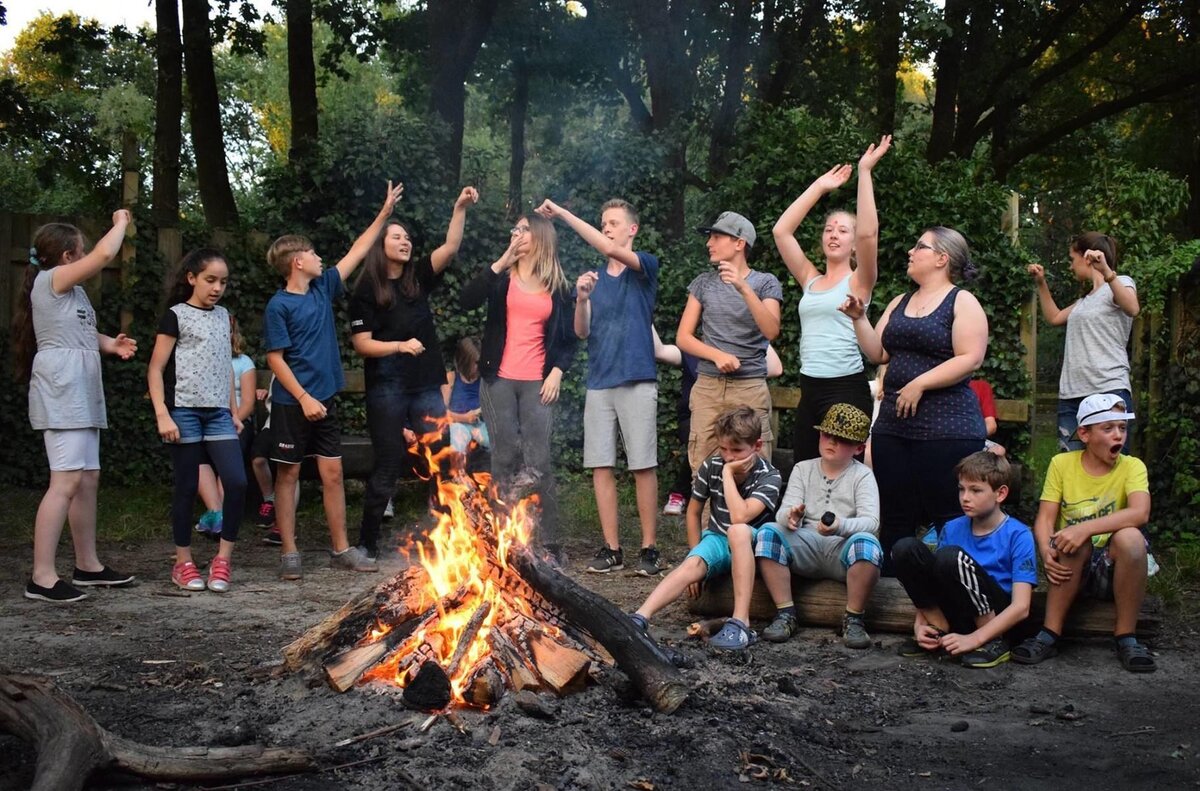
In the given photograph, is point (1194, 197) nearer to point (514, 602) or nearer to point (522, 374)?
point (522, 374)

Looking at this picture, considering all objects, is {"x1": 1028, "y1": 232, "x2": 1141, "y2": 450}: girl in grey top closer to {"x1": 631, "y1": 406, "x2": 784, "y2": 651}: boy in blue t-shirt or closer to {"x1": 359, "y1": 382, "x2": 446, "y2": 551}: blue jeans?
{"x1": 631, "y1": 406, "x2": 784, "y2": 651}: boy in blue t-shirt

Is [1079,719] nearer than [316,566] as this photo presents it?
Yes

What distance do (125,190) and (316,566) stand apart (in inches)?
181

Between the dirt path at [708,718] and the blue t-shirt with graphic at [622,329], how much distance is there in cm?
181

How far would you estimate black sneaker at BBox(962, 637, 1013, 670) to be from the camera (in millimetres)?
5023

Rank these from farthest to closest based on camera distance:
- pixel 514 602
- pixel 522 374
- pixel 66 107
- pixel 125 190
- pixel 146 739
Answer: pixel 66 107
pixel 125 190
pixel 522 374
pixel 514 602
pixel 146 739

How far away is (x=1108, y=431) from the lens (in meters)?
5.18

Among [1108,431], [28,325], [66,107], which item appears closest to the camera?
[1108,431]

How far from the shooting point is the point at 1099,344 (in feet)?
23.3

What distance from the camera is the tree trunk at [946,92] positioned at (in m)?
16.5

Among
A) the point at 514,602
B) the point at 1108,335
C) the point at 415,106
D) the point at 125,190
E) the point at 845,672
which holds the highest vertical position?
the point at 415,106

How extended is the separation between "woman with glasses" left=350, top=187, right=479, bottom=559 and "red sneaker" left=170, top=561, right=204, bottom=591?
1.07 metres

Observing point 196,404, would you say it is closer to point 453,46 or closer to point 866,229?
point 866,229

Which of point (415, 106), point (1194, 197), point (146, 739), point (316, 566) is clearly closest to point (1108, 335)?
point (316, 566)
